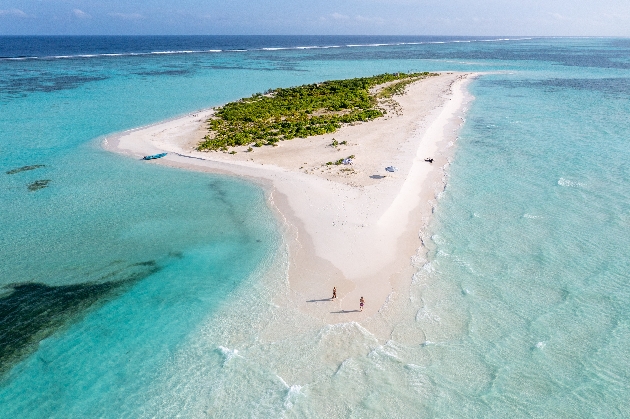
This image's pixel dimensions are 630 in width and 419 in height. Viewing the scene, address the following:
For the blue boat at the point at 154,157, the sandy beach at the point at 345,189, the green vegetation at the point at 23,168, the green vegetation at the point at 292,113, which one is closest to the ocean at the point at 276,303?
the green vegetation at the point at 23,168

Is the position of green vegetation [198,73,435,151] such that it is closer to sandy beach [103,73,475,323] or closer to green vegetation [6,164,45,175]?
sandy beach [103,73,475,323]

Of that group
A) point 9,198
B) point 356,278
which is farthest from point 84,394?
point 9,198

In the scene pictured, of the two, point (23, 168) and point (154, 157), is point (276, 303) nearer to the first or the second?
point (154, 157)

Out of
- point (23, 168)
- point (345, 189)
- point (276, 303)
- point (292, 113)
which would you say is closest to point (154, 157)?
point (23, 168)

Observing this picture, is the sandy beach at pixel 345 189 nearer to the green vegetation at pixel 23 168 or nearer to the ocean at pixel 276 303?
the ocean at pixel 276 303

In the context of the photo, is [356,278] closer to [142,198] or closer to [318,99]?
[142,198]

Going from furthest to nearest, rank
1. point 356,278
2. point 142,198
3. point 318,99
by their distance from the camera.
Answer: point 318,99
point 142,198
point 356,278

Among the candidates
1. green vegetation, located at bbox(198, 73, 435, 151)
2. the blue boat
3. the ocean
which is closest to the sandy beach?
the blue boat
